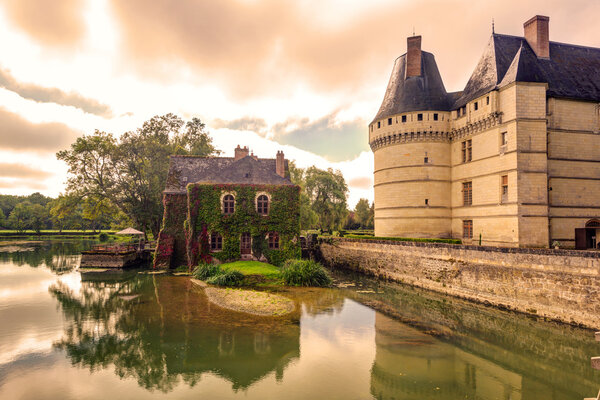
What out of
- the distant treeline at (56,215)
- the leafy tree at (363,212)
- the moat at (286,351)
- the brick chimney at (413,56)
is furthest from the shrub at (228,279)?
the leafy tree at (363,212)

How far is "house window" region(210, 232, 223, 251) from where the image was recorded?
25312 millimetres

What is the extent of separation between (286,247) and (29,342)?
16486 mm

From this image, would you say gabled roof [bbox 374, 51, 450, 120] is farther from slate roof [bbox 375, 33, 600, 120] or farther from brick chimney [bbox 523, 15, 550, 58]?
brick chimney [bbox 523, 15, 550, 58]

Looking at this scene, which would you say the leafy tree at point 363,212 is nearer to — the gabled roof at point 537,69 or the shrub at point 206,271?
the gabled roof at point 537,69

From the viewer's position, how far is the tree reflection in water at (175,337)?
9570 mm

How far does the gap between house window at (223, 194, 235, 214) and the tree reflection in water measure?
8.16 meters

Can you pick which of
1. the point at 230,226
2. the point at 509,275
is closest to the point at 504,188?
the point at 509,275

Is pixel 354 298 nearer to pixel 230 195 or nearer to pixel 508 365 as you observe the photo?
pixel 508 365

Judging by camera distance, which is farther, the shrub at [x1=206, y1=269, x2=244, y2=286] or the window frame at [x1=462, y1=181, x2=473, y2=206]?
the window frame at [x1=462, y1=181, x2=473, y2=206]

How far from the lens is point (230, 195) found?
2580 cm

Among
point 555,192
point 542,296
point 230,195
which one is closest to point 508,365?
point 542,296

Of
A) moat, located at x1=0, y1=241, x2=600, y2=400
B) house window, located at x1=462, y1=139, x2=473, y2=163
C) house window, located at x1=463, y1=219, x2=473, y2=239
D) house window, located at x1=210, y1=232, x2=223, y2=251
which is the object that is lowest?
moat, located at x1=0, y1=241, x2=600, y2=400

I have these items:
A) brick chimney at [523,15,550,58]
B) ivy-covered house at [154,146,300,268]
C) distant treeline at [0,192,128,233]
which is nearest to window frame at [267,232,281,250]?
ivy-covered house at [154,146,300,268]

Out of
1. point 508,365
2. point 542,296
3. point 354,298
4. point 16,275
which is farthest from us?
point 16,275
